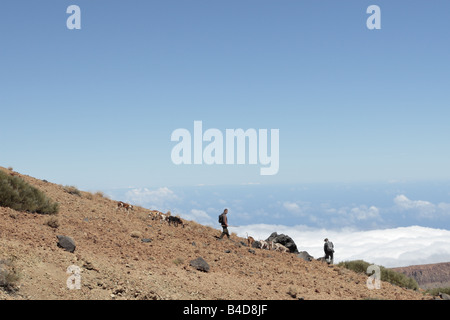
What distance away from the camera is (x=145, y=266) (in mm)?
12359

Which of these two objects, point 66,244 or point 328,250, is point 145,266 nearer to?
point 66,244

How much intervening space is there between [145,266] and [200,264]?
93.2 inches

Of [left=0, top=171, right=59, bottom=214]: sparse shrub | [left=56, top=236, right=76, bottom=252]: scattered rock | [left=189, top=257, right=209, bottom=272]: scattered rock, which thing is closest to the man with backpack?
[left=189, top=257, right=209, bottom=272]: scattered rock

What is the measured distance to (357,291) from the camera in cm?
1355

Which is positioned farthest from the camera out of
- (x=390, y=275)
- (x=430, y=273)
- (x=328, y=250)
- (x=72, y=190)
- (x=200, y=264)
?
(x=430, y=273)

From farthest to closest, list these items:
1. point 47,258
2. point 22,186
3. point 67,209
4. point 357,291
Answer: point 67,209
point 22,186
point 357,291
point 47,258

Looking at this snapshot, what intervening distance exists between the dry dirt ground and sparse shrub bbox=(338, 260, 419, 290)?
242 centimetres

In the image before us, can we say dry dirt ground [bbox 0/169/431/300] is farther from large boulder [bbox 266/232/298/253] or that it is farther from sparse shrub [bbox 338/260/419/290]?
sparse shrub [bbox 338/260/419/290]

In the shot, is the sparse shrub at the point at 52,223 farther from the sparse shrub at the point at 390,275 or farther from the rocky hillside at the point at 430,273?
the rocky hillside at the point at 430,273

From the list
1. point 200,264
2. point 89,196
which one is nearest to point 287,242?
point 200,264

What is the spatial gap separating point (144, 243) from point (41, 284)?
21.1 feet
